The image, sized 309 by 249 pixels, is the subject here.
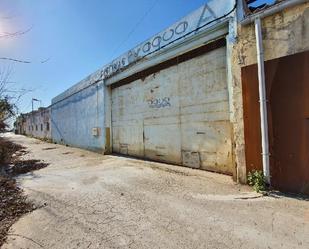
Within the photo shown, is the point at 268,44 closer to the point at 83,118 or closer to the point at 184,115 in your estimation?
the point at 184,115

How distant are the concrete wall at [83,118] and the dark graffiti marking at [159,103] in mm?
3586

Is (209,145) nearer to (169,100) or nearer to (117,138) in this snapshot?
(169,100)

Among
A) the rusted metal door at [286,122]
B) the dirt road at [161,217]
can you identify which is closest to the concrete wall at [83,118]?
the dirt road at [161,217]

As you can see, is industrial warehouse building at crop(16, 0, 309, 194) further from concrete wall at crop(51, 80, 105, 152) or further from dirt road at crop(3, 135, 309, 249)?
concrete wall at crop(51, 80, 105, 152)

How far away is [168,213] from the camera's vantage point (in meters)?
3.68

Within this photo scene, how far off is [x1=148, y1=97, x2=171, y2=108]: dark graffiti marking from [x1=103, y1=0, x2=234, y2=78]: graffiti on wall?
5.04 ft

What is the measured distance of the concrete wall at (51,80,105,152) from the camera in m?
11.6

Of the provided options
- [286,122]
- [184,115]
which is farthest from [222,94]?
[286,122]

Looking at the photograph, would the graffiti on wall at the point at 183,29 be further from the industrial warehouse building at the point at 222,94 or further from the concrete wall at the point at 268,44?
the concrete wall at the point at 268,44

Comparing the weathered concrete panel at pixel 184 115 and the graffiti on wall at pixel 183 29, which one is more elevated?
the graffiti on wall at pixel 183 29

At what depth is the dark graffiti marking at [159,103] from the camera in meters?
7.60

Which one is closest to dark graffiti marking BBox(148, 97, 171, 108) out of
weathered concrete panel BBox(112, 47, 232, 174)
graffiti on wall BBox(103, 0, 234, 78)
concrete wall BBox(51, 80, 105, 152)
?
weathered concrete panel BBox(112, 47, 232, 174)

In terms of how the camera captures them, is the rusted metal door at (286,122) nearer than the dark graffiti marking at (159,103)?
Yes

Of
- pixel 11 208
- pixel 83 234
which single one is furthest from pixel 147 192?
pixel 11 208
